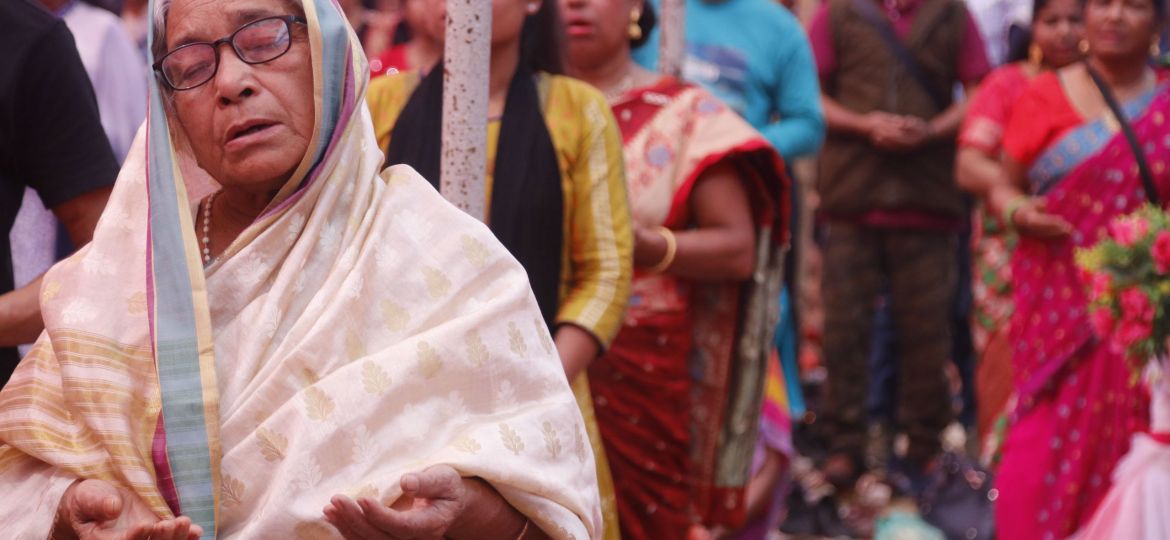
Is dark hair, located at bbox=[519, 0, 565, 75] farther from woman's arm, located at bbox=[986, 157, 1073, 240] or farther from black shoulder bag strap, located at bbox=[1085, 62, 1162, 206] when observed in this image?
woman's arm, located at bbox=[986, 157, 1073, 240]

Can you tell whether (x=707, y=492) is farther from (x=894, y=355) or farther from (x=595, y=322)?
Result: (x=894, y=355)

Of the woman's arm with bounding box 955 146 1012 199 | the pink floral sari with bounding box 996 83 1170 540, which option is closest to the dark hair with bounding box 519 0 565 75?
the pink floral sari with bounding box 996 83 1170 540

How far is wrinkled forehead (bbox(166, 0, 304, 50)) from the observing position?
2.84m

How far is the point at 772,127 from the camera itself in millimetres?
6910

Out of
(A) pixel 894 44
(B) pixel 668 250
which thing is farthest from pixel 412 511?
(A) pixel 894 44

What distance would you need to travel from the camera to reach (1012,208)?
649cm

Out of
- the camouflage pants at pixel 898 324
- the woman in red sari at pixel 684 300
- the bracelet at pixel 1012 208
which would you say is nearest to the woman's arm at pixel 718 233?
the woman in red sari at pixel 684 300

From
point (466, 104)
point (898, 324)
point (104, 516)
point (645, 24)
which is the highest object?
point (466, 104)

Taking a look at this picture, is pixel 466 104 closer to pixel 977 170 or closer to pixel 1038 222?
pixel 1038 222

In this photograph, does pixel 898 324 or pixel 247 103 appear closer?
pixel 247 103

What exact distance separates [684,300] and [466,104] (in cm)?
143

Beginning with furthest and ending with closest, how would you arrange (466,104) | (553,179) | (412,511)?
(553,179)
(466,104)
(412,511)

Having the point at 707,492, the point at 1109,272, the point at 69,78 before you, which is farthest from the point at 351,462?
the point at 1109,272

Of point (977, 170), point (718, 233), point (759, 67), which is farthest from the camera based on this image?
point (977, 170)
